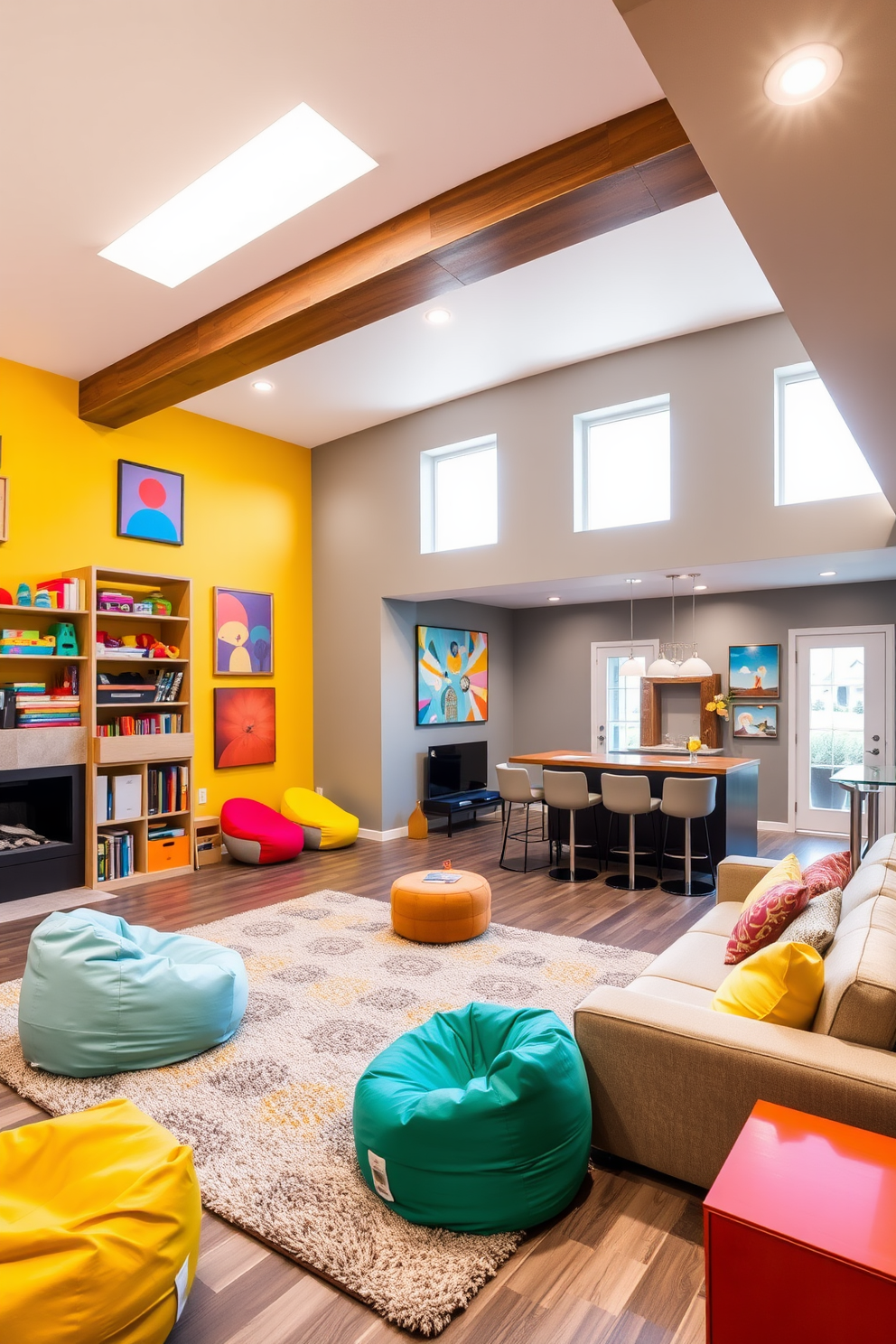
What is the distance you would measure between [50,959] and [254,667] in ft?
14.8

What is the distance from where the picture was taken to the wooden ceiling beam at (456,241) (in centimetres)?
311

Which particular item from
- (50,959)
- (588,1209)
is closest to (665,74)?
(588,1209)

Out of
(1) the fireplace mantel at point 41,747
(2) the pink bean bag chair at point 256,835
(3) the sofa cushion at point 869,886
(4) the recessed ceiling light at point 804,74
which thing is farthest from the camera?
(2) the pink bean bag chair at point 256,835

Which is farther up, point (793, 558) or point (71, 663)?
point (793, 558)

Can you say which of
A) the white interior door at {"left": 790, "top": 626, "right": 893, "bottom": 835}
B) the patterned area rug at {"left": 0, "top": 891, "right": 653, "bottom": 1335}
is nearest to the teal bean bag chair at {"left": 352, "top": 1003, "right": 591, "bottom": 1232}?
the patterned area rug at {"left": 0, "top": 891, "right": 653, "bottom": 1335}

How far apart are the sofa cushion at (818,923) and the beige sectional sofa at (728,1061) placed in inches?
1.5

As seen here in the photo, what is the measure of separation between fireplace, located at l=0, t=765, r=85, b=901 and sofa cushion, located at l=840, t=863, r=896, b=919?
492 centimetres

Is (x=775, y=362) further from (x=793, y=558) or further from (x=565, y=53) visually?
(x=565, y=53)

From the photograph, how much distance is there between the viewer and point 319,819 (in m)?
7.00

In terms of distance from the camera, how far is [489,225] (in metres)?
3.46

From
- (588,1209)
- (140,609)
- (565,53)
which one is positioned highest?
(565,53)

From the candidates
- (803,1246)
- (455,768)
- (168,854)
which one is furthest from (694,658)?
(803,1246)

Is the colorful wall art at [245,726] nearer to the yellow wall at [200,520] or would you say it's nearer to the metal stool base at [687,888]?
the yellow wall at [200,520]

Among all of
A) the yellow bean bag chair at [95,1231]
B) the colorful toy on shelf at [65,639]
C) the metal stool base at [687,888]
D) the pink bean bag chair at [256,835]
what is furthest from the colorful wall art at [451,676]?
the yellow bean bag chair at [95,1231]
